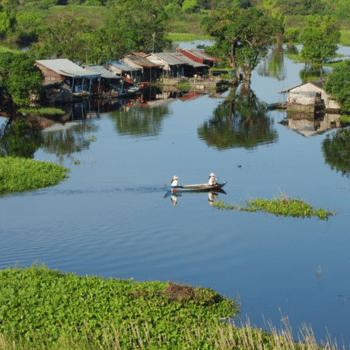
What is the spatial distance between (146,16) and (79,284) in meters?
72.3

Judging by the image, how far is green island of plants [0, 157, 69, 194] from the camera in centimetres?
3697

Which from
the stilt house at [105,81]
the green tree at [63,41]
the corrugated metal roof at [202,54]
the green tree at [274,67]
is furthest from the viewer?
the corrugated metal roof at [202,54]

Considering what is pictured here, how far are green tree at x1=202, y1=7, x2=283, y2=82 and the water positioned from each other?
3187 centimetres

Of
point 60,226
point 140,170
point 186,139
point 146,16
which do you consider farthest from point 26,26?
point 60,226

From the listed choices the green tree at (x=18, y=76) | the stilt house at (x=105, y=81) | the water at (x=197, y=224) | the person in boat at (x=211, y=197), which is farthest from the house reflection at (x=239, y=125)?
the green tree at (x=18, y=76)

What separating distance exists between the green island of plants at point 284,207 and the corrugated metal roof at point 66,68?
116ft

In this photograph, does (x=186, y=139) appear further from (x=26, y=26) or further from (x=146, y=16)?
(x=26, y=26)

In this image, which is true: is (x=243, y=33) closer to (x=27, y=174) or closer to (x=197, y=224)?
(x=27, y=174)

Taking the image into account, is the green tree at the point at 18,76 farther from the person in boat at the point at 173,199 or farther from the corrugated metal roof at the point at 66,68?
the person in boat at the point at 173,199

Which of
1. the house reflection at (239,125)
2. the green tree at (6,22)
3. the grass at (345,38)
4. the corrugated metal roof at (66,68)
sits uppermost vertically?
the green tree at (6,22)

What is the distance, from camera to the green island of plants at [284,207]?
111 feet

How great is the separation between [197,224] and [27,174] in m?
10.6

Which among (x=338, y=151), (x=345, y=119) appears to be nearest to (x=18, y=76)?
(x=345, y=119)

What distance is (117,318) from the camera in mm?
20016
